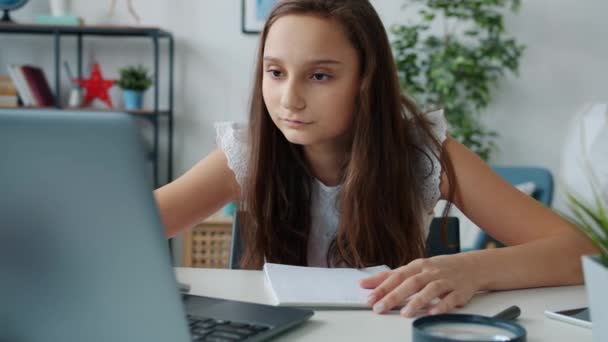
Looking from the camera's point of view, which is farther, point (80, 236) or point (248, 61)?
point (248, 61)

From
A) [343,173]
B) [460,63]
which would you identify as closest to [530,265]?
[343,173]

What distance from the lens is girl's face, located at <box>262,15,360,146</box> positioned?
3.74 ft

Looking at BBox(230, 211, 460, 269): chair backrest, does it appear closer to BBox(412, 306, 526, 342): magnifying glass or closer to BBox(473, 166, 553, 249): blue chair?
BBox(412, 306, 526, 342): magnifying glass

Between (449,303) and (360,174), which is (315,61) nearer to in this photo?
(360,174)

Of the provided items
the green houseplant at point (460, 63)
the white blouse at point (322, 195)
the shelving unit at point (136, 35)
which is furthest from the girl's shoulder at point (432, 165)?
the shelving unit at point (136, 35)

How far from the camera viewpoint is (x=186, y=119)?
3.68 meters

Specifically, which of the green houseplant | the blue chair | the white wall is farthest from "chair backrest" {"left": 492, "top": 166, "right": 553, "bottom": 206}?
the white wall

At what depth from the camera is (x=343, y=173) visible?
1.41 meters

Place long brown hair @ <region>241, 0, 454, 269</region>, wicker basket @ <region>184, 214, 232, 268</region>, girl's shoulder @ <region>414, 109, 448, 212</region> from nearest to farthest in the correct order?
long brown hair @ <region>241, 0, 454, 269</region> → girl's shoulder @ <region>414, 109, 448, 212</region> → wicker basket @ <region>184, 214, 232, 268</region>

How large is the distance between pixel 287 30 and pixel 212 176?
37 cm

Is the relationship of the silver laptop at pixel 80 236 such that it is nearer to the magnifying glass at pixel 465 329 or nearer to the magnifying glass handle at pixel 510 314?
the magnifying glass at pixel 465 329

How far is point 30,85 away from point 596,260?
3.24 m

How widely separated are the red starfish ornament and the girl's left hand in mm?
2862

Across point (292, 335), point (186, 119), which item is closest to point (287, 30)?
point (292, 335)
